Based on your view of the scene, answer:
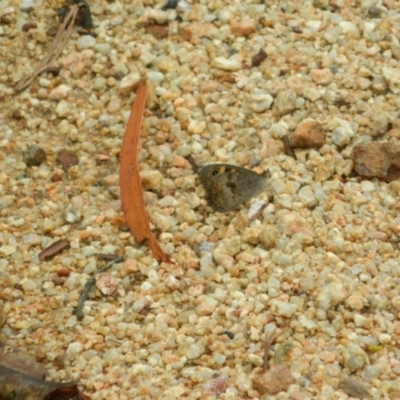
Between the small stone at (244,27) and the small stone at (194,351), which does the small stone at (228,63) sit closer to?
the small stone at (244,27)

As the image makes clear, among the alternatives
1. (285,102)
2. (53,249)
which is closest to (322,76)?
(285,102)

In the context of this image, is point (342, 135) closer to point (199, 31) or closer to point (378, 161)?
point (378, 161)

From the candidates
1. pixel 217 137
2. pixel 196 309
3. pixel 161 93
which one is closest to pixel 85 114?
pixel 161 93

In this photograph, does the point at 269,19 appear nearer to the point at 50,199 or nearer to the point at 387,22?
the point at 387,22

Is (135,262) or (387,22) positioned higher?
(387,22)

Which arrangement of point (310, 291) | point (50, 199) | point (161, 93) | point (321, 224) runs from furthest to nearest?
point (161, 93) < point (50, 199) < point (321, 224) < point (310, 291)

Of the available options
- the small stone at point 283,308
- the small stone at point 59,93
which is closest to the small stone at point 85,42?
the small stone at point 59,93
